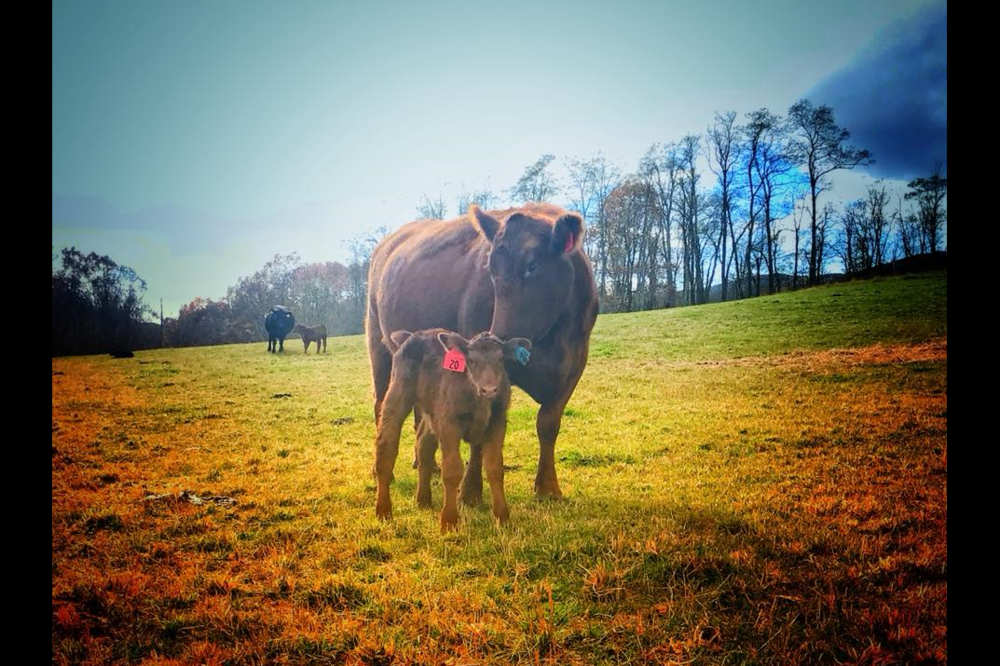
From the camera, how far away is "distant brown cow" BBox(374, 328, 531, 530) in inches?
155

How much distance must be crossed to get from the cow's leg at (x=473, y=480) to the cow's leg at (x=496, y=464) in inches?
14.1

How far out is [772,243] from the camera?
5.93m

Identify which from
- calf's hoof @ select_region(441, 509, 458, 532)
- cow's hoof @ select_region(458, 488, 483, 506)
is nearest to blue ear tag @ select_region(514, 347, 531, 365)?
calf's hoof @ select_region(441, 509, 458, 532)

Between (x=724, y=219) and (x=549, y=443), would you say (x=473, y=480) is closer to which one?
(x=549, y=443)

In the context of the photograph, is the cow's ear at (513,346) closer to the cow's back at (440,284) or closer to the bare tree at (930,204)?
the cow's back at (440,284)

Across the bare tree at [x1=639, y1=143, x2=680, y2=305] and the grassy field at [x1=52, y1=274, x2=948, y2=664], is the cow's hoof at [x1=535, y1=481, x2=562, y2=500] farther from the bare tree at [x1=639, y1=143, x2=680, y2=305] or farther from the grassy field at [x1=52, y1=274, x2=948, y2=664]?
the bare tree at [x1=639, y1=143, x2=680, y2=305]

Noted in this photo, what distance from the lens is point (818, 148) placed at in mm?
5660

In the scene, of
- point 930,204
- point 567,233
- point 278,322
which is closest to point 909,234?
point 930,204

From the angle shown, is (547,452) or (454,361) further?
(547,452)

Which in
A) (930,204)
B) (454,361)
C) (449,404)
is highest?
(930,204)

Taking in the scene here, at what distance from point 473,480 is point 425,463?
510mm

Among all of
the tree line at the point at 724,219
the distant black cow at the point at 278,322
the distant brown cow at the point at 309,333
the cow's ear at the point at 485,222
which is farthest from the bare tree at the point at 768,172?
the distant brown cow at the point at 309,333

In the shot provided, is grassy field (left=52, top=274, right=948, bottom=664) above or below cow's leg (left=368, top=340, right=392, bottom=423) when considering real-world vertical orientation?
below
